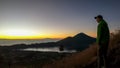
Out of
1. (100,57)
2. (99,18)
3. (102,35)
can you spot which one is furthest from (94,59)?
(99,18)

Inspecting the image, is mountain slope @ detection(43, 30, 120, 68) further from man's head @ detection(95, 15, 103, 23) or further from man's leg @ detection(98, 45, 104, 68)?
man's head @ detection(95, 15, 103, 23)

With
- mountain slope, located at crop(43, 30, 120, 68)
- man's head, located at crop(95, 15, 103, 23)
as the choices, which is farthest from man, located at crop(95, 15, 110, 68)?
mountain slope, located at crop(43, 30, 120, 68)

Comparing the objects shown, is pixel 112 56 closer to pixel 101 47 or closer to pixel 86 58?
pixel 86 58

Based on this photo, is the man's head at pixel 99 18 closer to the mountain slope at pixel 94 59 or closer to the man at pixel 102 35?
the man at pixel 102 35

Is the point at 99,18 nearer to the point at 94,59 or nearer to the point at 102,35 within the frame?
the point at 102,35

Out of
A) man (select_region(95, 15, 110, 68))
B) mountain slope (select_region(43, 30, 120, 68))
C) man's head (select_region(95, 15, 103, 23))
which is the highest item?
man's head (select_region(95, 15, 103, 23))

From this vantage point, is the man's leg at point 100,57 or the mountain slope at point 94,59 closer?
the man's leg at point 100,57

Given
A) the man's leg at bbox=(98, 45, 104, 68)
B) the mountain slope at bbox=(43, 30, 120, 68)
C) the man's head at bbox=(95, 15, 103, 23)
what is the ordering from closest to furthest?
the man's head at bbox=(95, 15, 103, 23)
the man's leg at bbox=(98, 45, 104, 68)
the mountain slope at bbox=(43, 30, 120, 68)

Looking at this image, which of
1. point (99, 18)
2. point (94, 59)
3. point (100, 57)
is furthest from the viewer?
point (94, 59)

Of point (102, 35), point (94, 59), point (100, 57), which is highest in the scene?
point (102, 35)

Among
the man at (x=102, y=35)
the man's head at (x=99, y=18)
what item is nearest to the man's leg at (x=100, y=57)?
the man at (x=102, y=35)

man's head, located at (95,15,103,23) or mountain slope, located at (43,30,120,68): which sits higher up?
man's head, located at (95,15,103,23)

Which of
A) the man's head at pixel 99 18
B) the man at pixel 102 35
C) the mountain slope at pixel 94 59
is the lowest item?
the mountain slope at pixel 94 59

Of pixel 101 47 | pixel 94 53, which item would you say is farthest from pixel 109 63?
pixel 101 47
